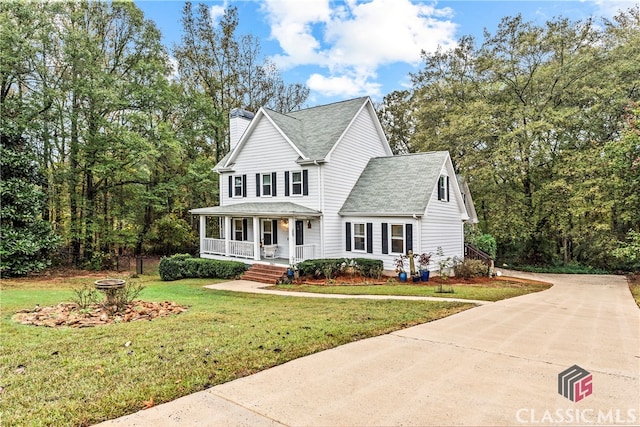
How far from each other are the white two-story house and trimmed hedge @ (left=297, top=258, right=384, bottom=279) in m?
0.81

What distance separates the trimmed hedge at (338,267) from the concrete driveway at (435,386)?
9.40 metres

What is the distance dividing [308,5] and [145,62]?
13.0 m

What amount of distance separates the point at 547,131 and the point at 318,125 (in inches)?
599

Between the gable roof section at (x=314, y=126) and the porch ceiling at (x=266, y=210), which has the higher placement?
the gable roof section at (x=314, y=126)

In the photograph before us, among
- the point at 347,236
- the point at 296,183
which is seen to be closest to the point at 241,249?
the point at 296,183

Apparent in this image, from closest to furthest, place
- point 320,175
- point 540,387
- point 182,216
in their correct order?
point 540,387, point 320,175, point 182,216

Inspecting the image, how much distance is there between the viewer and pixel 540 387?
418 centimetres

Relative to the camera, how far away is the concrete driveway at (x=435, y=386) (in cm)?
349

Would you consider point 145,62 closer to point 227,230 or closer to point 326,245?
point 227,230

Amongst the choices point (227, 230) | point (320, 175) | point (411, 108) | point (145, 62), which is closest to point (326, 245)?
point (320, 175)

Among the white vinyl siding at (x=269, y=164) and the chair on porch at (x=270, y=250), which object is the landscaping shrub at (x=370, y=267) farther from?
the chair on porch at (x=270, y=250)

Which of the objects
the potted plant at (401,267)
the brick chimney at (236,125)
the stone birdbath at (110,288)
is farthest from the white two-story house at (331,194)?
the stone birdbath at (110,288)

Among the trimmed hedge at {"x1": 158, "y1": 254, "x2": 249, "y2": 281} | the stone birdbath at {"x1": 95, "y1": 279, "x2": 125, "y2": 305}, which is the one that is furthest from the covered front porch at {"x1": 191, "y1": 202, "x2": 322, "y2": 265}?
the stone birdbath at {"x1": 95, "y1": 279, "x2": 125, "y2": 305}

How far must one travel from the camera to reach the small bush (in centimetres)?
1745
